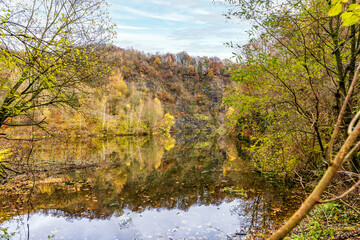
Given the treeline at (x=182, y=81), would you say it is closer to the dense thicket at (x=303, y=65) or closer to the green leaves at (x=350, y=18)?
the dense thicket at (x=303, y=65)

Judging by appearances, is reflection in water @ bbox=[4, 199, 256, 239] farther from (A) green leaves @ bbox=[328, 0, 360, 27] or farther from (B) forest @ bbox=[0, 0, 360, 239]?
(A) green leaves @ bbox=[328, 0, 360, 27]

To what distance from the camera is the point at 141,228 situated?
29.7ft

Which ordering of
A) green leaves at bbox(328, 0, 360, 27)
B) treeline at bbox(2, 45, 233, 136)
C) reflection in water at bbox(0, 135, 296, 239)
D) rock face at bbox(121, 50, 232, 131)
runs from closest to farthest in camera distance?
1. green leaves at bbox(328, 0, 360, 27)
2. reflection in water at bbox(0, 135, 296, 239)
3. treeline at bbox(2, 45, 233, 136)
4. rock face at bbox(121, 50, 232, 131)

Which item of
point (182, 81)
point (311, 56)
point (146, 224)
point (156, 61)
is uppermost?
point (156, 61)

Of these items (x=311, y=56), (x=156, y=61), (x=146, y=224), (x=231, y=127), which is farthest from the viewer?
(x=156, y=61)

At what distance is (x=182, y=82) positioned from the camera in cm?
16825

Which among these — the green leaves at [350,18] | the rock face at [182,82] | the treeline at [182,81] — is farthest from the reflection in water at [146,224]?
the treeline at [182,81]

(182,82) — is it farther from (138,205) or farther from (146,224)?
(146,224)

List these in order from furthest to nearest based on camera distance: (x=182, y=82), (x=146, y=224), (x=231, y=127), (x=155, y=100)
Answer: (x=182, y=82)
(x=155, y=100)
(x=231, y=127)
(x=146, y=224)

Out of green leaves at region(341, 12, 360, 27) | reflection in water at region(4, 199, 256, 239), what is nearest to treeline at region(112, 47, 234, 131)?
reflection in water at region(4, 199, 256, 239)

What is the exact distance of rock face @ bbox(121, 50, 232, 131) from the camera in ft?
429

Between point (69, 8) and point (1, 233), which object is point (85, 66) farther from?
point (1, 233)

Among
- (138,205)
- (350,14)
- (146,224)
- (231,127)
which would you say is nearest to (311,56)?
(350,14)

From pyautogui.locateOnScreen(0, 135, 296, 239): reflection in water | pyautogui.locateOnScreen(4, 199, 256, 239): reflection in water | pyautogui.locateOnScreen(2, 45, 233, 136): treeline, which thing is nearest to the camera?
pyautogui.locateOnScreen(4, 199, 256, 239): reflection in water
